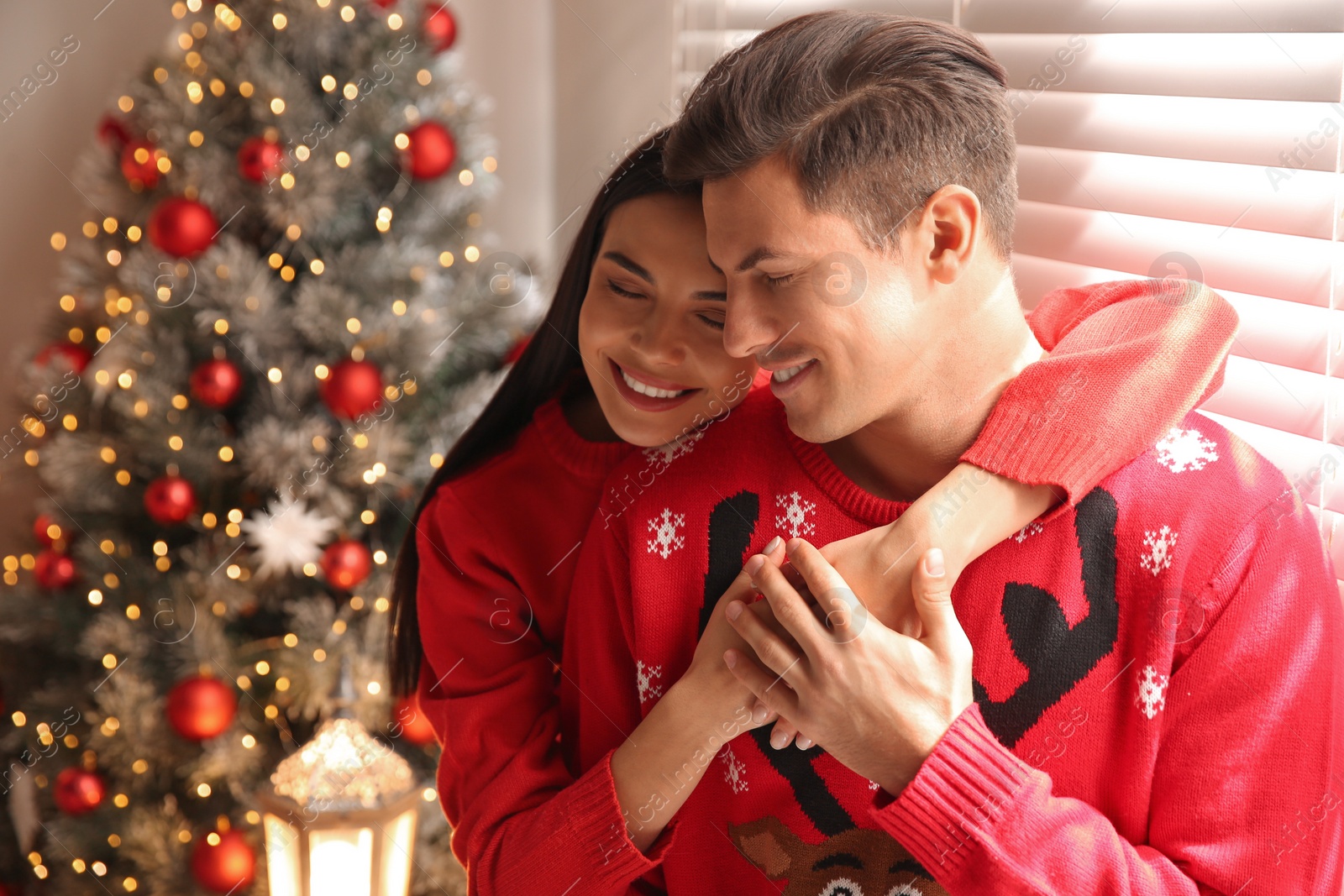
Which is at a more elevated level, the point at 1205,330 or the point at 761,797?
the point at 1205,330

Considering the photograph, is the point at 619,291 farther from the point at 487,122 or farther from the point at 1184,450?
the point at 487,122

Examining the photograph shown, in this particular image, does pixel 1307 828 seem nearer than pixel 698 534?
Yes

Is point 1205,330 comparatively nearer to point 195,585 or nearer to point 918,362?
point 918,362

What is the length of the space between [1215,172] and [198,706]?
1.76 meters

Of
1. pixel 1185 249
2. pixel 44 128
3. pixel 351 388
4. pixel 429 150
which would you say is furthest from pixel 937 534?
pixel 44 128

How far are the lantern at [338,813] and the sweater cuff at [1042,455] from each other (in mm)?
1041

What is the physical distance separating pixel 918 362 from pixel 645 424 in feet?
0.88

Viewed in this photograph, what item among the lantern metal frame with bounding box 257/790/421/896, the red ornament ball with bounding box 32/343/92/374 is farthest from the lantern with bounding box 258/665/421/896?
the red ornament ball with bounding box 32/343/92/374

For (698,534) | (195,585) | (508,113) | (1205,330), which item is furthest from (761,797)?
(508,113)

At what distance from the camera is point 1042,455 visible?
0.90 meters

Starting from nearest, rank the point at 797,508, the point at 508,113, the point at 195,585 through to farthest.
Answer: the point at 797,508 → the point at 195,585 → the point at 508,113

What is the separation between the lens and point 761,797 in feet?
3.40

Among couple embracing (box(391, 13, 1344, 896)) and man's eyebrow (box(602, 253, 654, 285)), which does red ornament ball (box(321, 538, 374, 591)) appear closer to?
couple embracing (box(391, 13, 1344, 896))

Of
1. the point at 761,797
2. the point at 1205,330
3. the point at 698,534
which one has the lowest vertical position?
the point at 761,797
